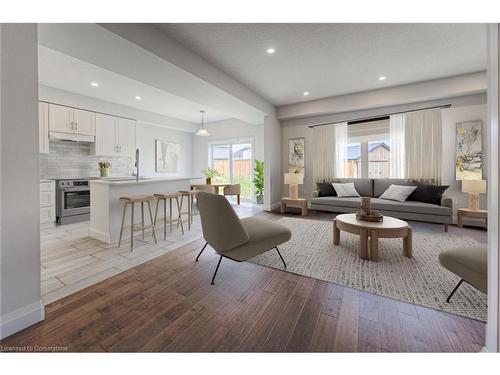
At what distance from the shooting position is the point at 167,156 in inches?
273

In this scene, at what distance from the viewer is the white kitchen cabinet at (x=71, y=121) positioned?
162 inches

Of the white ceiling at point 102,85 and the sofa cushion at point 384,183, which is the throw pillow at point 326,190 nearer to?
the sofa cushion at point 384,183

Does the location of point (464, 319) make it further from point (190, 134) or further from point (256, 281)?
point (190, 134)

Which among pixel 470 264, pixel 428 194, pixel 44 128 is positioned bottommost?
pixel 470 264

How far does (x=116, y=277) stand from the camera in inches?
77.4

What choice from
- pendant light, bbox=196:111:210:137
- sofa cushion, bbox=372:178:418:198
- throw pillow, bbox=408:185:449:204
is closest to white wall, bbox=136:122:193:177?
pendant light, bbox=196:111:210:137

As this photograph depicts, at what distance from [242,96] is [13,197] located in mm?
3575

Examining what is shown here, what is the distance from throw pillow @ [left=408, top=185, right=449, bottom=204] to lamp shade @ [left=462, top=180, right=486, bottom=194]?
0.25 meters

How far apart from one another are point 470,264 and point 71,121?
20.8 ft

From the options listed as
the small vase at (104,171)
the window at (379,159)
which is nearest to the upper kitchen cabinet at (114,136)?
the small vase at (104,171)

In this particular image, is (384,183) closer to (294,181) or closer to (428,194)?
(428,194)

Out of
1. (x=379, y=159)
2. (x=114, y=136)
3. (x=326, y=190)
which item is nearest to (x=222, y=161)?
(x=114, y=136)

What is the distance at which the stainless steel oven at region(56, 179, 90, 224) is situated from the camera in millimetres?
3958

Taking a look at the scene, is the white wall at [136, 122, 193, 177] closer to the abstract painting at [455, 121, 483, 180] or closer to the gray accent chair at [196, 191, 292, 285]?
the gray accent chair at [196, 191, 292, 285]
